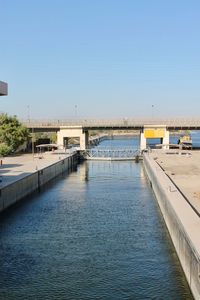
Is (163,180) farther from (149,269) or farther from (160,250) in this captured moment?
(149,269)

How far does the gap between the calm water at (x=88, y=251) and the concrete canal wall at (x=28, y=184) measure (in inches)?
49.2

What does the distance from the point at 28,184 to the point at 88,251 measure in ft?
84.2

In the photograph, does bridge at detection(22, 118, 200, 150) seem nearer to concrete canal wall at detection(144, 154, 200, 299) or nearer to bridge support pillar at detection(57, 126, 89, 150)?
bridge support pillar at detection(57, 126, 89, 150)

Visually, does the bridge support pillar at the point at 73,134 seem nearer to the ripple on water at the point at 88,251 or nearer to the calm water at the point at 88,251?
the calm water at the point at 88,251

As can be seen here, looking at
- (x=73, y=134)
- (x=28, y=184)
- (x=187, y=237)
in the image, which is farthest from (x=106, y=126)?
(x=187, y=237)

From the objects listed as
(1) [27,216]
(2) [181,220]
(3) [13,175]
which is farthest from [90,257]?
(3) [13,175]

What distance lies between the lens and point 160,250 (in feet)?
93.9

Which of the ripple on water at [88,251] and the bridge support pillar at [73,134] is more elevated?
the bridge support pillar at [73,134]

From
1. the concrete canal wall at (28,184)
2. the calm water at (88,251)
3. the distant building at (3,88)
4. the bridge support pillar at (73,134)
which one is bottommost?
the calm water at (88,251)

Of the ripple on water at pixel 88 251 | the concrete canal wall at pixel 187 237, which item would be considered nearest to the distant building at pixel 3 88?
the ripple on water at pixel 88 251

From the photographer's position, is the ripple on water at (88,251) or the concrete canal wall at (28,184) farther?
the concrete canal wall at (28,184)

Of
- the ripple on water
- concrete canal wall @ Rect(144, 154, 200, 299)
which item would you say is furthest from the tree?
concrete canal wall @ Rect(144, 154, 200, 299)

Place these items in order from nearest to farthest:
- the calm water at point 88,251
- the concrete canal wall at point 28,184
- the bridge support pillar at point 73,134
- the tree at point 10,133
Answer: the calm water at point 88,251 → the concrete canal wall at point 28,184 → the tree at point 10,133 → the bridge support pillar at point 73,134

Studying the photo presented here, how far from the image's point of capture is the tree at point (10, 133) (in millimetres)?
91438
